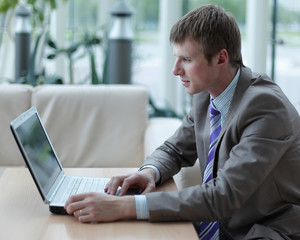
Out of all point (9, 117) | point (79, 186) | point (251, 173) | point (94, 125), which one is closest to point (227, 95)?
point (251, 173)

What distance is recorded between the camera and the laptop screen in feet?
4.84

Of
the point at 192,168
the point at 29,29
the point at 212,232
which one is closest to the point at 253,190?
the point at 212,232

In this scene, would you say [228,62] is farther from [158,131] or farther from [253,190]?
[158,131]

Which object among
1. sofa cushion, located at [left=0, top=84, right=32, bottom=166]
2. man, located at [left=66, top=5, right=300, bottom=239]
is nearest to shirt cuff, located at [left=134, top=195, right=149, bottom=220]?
man, located at [left=66, top=5, right=300, bottom=239]

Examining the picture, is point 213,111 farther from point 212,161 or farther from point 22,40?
point 22,40

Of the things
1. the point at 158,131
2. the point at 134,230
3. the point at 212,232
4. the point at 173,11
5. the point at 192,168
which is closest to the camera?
the point at 134,230

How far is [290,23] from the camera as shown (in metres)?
4.39

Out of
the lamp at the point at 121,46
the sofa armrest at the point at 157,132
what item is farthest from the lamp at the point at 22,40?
the sofa armrest at the point at 157,132

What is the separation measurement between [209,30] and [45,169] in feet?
2.11

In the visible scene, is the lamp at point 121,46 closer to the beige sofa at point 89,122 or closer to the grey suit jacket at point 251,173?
the beige sofa at point 89,122

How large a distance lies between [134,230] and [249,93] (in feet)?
1.78

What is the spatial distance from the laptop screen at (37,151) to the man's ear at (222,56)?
23.9 inches

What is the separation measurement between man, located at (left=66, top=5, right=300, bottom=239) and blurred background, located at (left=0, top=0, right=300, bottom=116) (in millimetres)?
2081

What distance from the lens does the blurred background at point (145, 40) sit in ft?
13.5
